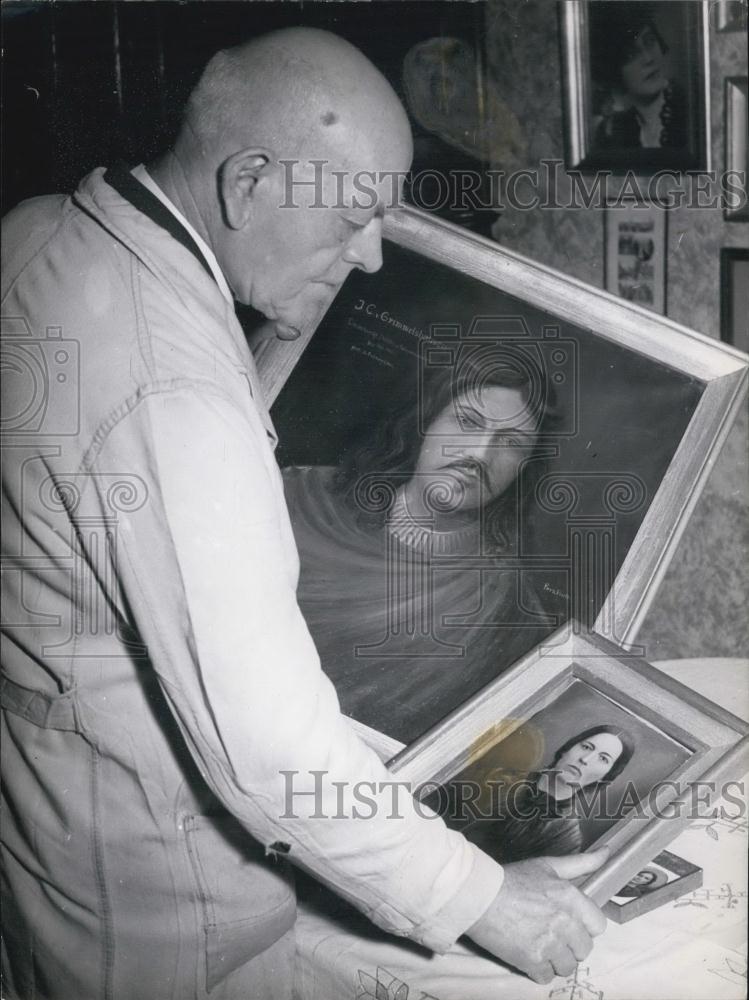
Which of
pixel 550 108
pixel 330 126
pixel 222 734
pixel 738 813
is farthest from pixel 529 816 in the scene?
pixel 550 108

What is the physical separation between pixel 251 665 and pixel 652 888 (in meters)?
0.56

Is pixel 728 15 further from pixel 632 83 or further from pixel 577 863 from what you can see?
pixel 577 863

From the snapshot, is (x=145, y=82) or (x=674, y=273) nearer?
(x=145, y=82)

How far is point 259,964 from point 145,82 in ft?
3.36

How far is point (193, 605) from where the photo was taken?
91 cm

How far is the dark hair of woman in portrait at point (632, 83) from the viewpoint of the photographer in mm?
1189

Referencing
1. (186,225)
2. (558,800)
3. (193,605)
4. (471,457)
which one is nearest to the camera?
(193,605)

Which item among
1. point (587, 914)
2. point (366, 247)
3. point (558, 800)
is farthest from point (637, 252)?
point (587, 914)

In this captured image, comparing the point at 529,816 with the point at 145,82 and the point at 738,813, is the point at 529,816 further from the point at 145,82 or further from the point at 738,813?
the point at 145,82

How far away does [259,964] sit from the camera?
1.14 meters

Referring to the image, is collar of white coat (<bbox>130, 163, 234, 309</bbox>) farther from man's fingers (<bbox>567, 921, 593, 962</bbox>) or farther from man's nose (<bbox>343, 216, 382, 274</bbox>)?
man's fingers (<bbox>567, 921, 593, 962</bbox>)

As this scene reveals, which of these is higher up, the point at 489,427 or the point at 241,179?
the point at 241,179
